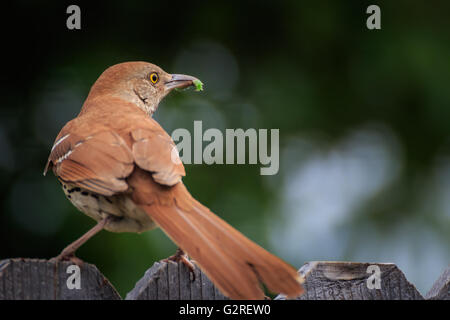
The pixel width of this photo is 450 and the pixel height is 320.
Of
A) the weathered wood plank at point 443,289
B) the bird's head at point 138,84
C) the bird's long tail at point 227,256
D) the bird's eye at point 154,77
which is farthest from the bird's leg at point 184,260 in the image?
the bird's eye at point 154,77

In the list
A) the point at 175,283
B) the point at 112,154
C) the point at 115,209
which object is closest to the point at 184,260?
the point at 175,283

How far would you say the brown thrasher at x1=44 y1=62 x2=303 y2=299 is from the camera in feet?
7.61

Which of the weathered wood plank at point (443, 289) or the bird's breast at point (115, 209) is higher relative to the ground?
the bird's breast at point (115, 209)

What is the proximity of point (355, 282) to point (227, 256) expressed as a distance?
0.58m

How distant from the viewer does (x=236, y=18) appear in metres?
5.88

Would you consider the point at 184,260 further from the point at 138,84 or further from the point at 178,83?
the point at 178,83

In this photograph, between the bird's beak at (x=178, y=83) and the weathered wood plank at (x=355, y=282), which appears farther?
the bird's beak at (x=178, y=83)

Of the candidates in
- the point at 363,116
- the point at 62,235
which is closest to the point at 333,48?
the point at 363,116

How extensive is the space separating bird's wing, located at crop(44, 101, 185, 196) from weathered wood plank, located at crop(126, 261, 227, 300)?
1.39 feet

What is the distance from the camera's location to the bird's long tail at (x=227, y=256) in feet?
7.47

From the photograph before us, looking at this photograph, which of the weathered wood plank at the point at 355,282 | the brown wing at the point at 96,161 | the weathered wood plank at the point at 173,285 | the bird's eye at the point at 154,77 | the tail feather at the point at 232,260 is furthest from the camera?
the bird's eye at the point at 154,77

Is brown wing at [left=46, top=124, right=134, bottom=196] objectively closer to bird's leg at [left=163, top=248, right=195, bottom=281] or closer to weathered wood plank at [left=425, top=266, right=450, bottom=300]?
bird's leg at [left=163, top=248, right=195, bottom=281]

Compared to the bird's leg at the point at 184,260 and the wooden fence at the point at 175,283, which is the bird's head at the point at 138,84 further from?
the wooden fence at the point at 175,283
